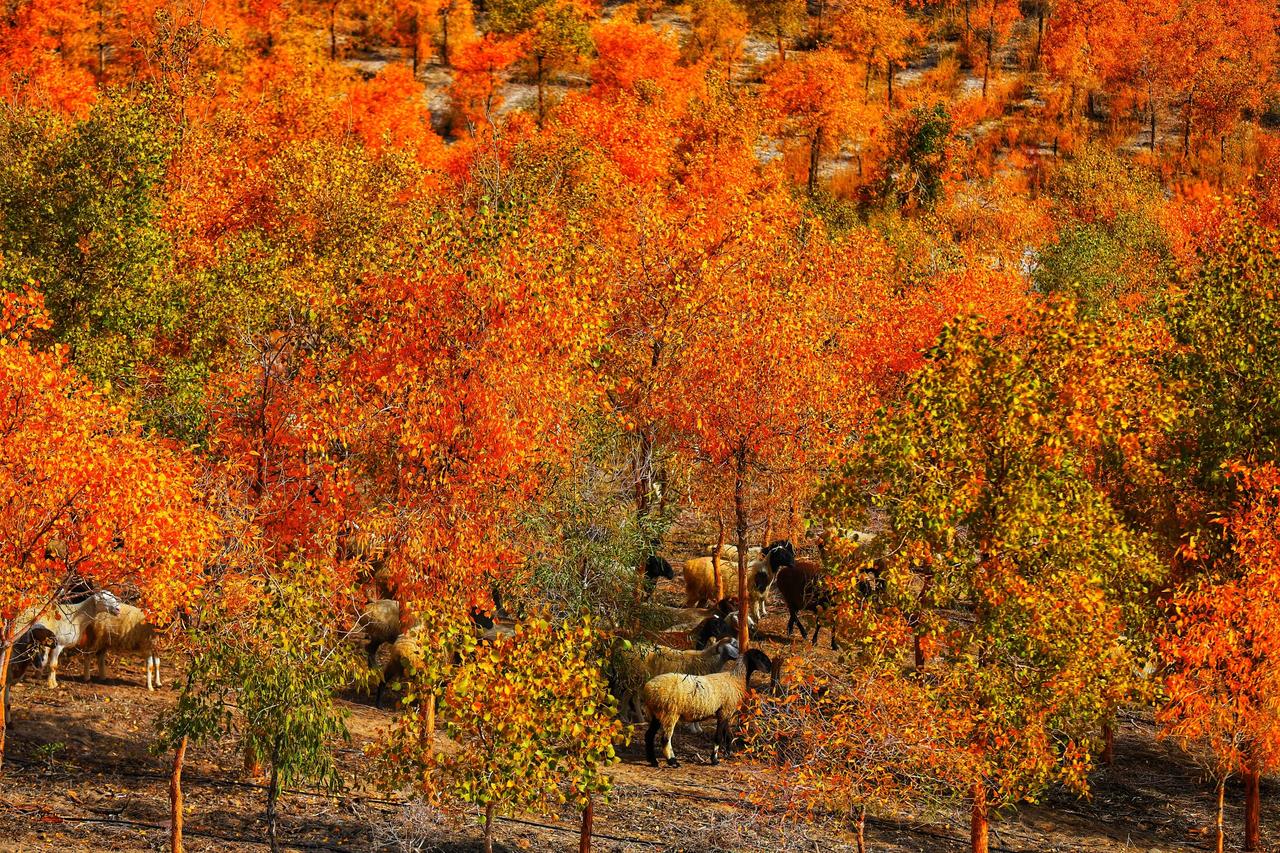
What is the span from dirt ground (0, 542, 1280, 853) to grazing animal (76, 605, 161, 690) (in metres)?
0.90

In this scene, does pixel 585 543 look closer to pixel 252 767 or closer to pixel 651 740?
pixel 651 740

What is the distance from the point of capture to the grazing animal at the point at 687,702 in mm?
29125

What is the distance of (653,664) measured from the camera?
31.5 m

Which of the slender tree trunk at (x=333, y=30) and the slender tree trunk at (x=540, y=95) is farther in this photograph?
the slender tree trunk at (x=333, y=30)

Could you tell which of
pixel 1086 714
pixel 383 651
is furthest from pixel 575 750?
pixel 383 651

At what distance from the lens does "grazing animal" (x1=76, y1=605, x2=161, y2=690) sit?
1161 inches

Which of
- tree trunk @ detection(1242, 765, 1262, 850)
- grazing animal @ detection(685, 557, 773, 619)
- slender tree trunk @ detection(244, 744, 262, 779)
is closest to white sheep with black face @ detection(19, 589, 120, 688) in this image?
slender tree trunk @ detection(244, 744, 262, 779)

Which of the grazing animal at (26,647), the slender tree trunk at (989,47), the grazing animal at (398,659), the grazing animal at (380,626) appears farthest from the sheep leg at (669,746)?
the slender tree trunk at (989,47)

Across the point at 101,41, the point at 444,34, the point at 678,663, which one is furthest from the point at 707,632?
the point at 444,34

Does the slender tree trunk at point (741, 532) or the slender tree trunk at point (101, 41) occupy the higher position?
the slender tree trunk at point (101, 41)

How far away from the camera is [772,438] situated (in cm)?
3575

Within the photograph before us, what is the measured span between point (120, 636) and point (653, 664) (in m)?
13.5

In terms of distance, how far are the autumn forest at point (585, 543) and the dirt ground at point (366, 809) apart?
125 mm

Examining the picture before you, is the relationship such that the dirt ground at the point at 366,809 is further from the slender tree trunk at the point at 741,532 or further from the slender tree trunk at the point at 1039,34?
the slender tree trunk at the point at 1039,34
